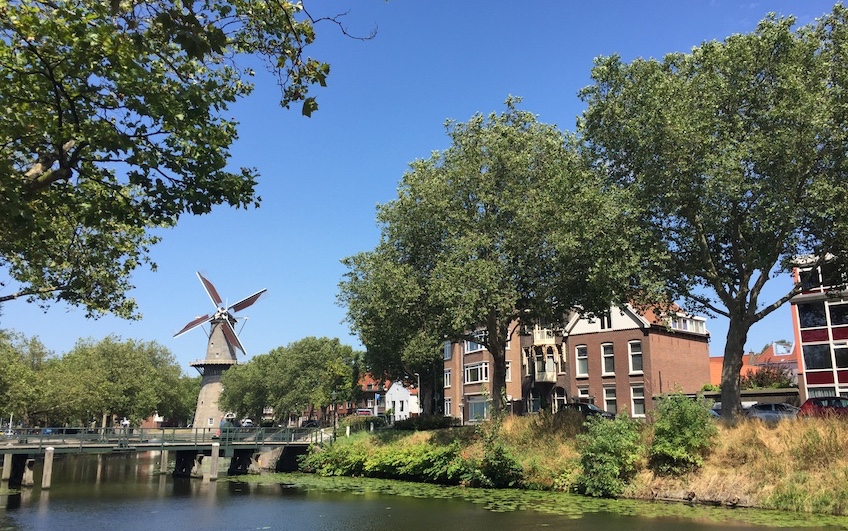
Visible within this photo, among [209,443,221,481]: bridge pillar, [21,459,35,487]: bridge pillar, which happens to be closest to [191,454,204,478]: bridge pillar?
[209,443,221,481]: bridge pillar

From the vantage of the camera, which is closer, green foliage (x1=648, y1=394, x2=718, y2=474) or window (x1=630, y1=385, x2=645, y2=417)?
green foliage (x1=648, y1=394, x2=718, y2=474)

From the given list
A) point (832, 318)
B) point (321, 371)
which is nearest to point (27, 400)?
point (321, 371)

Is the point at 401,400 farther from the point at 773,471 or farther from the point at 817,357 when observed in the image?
the point at 773,471

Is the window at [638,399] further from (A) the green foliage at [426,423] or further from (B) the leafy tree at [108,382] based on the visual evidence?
(B) the leafy tree at [108,382]

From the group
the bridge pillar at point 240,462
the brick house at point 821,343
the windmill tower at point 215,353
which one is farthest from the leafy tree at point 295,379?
the brick house at point 821,343

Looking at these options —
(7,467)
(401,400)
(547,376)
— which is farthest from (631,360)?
(401,400)

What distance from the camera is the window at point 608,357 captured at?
4584 centimetres

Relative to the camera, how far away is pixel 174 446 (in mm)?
38969

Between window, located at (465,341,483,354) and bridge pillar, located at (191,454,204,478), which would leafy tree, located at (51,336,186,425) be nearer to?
bridge pillar, located at (191,454,204,478)

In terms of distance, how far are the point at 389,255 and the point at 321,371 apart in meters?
38.1

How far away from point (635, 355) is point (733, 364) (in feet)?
73.6

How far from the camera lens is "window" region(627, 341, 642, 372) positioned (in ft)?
146

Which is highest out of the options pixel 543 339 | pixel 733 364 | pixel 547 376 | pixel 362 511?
pixel 543 339

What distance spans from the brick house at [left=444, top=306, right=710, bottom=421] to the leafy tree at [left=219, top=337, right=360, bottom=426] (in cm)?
1480
